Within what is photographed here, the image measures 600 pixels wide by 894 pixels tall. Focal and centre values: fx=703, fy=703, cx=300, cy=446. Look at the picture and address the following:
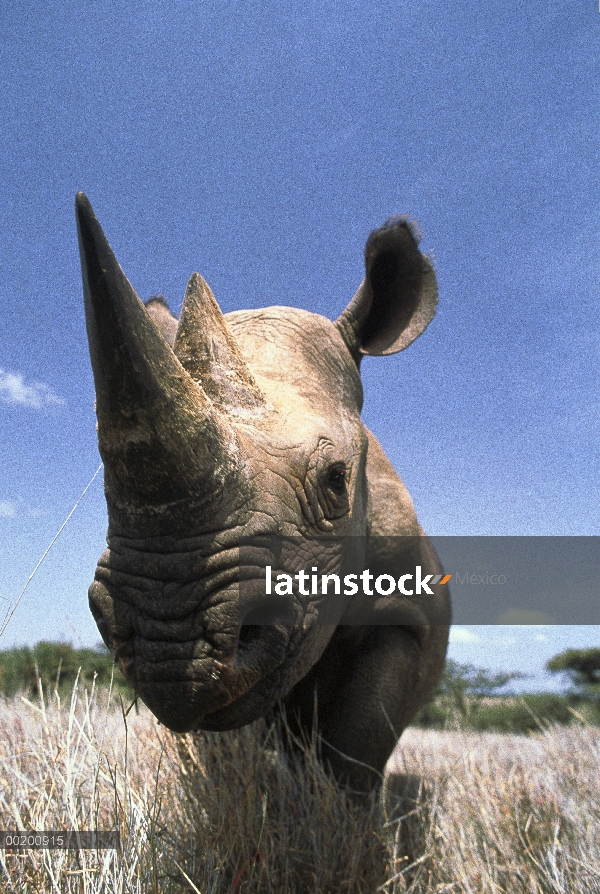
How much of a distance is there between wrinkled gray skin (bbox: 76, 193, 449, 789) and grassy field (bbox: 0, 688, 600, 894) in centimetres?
41

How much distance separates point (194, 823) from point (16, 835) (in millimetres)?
748

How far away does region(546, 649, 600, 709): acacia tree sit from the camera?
13.1 metres

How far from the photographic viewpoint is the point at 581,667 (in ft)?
43.9

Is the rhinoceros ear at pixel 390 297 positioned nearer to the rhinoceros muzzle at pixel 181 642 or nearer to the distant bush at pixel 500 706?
the rhinoceros muzzle at pixel 181 642

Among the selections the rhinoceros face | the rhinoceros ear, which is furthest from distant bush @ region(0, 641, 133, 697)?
the rhinoceros face

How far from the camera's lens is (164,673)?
2182 mm

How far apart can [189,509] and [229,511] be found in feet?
0.52

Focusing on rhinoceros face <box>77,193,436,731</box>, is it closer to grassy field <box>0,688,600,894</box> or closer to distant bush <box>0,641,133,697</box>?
grassy field <box>0,688,600,894</box>

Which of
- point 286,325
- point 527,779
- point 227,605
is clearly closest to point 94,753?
point 227,605

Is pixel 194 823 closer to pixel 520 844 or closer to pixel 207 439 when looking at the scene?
pixel 520 844

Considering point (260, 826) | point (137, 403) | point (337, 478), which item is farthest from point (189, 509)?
point (260, 826)

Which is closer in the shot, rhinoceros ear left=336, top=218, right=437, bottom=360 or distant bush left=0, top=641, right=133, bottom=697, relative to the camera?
rhinoceros ear left=336, top=218, right=437, bottom=360

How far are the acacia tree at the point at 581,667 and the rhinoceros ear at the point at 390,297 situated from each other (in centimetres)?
1096

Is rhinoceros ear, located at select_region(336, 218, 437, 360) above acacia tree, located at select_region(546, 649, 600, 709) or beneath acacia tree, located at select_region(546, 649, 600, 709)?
above
